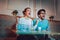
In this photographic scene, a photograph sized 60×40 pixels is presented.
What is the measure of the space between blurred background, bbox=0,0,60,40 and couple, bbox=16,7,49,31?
44mm

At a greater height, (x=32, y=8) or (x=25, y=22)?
(x=32, y=8)

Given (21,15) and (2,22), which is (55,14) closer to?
(21,15)

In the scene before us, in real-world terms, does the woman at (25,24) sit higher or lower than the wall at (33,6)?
lower

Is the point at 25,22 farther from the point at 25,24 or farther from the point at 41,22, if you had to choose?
the point at 41,22

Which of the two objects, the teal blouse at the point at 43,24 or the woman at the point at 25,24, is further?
the teal blouse at the point at 43,24

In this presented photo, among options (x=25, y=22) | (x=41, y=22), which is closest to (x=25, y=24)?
(x=25, y=22)

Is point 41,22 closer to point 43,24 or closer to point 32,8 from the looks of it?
point 43,24

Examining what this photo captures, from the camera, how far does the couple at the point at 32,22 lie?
6.91 feet

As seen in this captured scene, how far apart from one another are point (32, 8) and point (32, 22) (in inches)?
6.4

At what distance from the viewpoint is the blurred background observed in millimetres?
2059

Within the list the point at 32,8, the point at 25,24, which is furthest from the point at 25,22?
Result: the point at 32,8

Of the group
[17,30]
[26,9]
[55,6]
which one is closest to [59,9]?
[55,6]

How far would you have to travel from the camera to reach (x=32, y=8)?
2186 mm

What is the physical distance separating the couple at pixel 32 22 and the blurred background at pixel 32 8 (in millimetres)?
44
